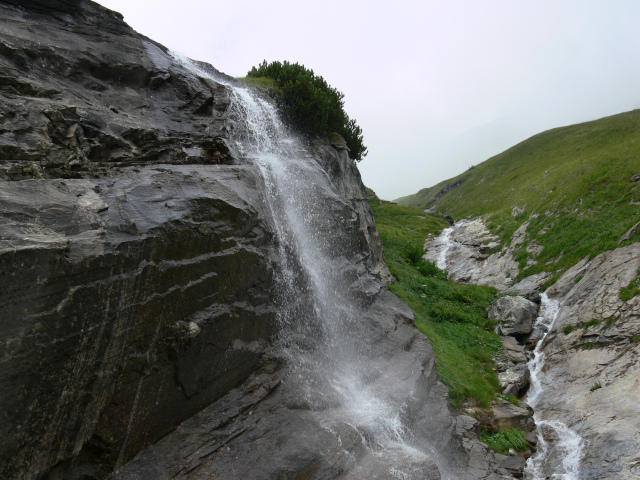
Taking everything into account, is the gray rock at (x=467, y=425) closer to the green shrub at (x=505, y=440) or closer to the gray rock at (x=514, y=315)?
the green shrub at (x=505, y=440)

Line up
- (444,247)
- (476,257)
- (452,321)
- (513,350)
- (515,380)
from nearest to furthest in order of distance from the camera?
(515,380), (513,350), (452,321), (476,257), (444,247)

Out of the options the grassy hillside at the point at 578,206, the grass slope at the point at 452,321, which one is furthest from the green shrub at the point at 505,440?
the grassy hillside at the point at 578,206

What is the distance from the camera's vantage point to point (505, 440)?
1489 centimetres

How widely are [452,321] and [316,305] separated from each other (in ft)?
46.1

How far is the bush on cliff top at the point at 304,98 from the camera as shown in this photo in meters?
23.9

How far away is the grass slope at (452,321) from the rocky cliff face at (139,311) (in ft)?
9.40

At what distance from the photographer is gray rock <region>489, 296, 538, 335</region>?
23.5 meters

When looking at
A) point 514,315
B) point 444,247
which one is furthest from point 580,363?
point 444,247

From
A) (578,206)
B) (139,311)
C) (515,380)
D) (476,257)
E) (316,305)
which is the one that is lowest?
(515,380)

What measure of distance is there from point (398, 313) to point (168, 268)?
11973 millimetres

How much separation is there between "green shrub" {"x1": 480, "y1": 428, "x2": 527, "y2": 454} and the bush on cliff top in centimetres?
1889

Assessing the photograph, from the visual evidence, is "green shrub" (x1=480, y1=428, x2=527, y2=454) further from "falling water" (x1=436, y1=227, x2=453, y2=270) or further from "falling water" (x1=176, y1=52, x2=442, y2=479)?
"falling water" (x1=436, y1=227, x2=453, y2=270)

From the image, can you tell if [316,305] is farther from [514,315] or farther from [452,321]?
[514,315]

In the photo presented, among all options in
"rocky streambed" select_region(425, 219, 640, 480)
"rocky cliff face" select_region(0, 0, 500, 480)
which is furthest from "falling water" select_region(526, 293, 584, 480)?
"rocky cliff face" select_region(0, 0, 500, 480)
